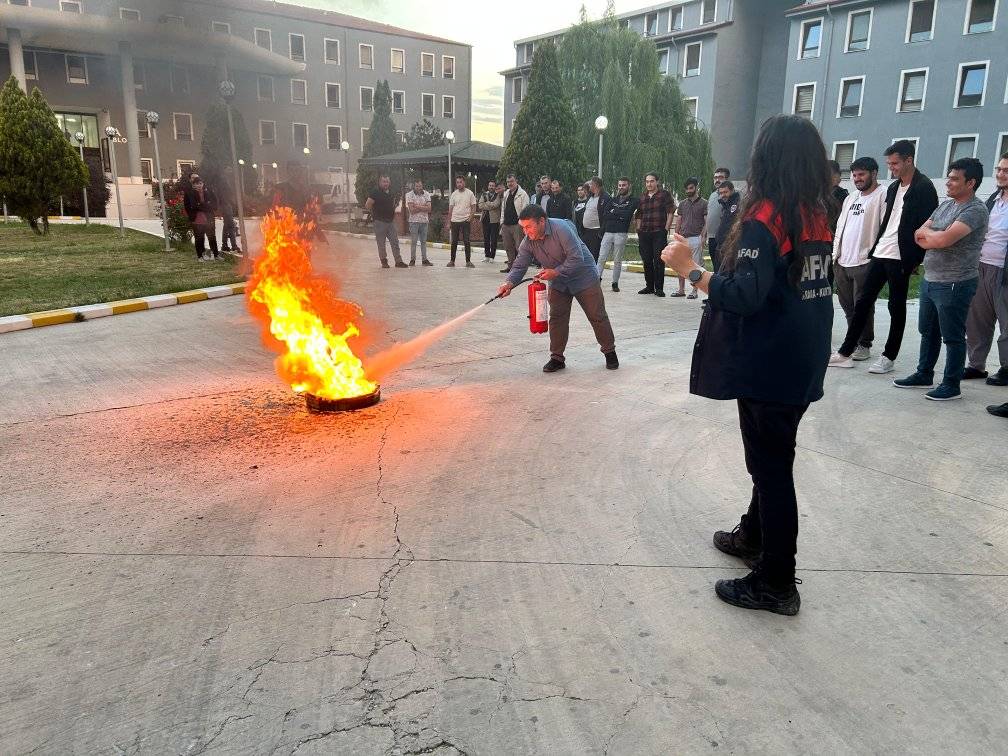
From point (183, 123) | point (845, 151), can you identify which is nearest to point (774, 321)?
point (183, 123)

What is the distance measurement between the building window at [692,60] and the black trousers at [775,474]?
4607 cm

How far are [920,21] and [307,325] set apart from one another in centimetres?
3891

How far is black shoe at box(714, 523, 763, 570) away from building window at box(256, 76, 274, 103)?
222 inches

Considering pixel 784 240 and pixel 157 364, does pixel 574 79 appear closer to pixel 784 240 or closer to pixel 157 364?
pixel 157 364

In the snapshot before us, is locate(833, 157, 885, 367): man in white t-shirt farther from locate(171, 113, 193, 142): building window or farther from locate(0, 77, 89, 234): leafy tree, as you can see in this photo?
locate(0, 77, 89, 234): leafy tree

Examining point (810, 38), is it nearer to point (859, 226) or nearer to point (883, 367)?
point (859, 226)

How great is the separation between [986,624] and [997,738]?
2.38 ft

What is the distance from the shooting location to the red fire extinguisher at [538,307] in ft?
22.7

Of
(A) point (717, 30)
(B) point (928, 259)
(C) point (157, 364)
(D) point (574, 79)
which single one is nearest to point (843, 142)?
(A) point (717, 30)

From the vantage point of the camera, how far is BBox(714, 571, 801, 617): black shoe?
285cm

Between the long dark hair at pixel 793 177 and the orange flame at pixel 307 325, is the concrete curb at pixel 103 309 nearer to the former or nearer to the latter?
the orange flame at pixel 307 325

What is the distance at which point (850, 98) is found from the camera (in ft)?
118

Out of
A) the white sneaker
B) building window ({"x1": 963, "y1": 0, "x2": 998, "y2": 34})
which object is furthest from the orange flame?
building window ({"x1": 963, "y1": 0, "x2": 998, "y2": 34})

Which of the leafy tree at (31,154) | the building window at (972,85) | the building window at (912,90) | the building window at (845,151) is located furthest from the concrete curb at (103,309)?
the building window at (912,90)
